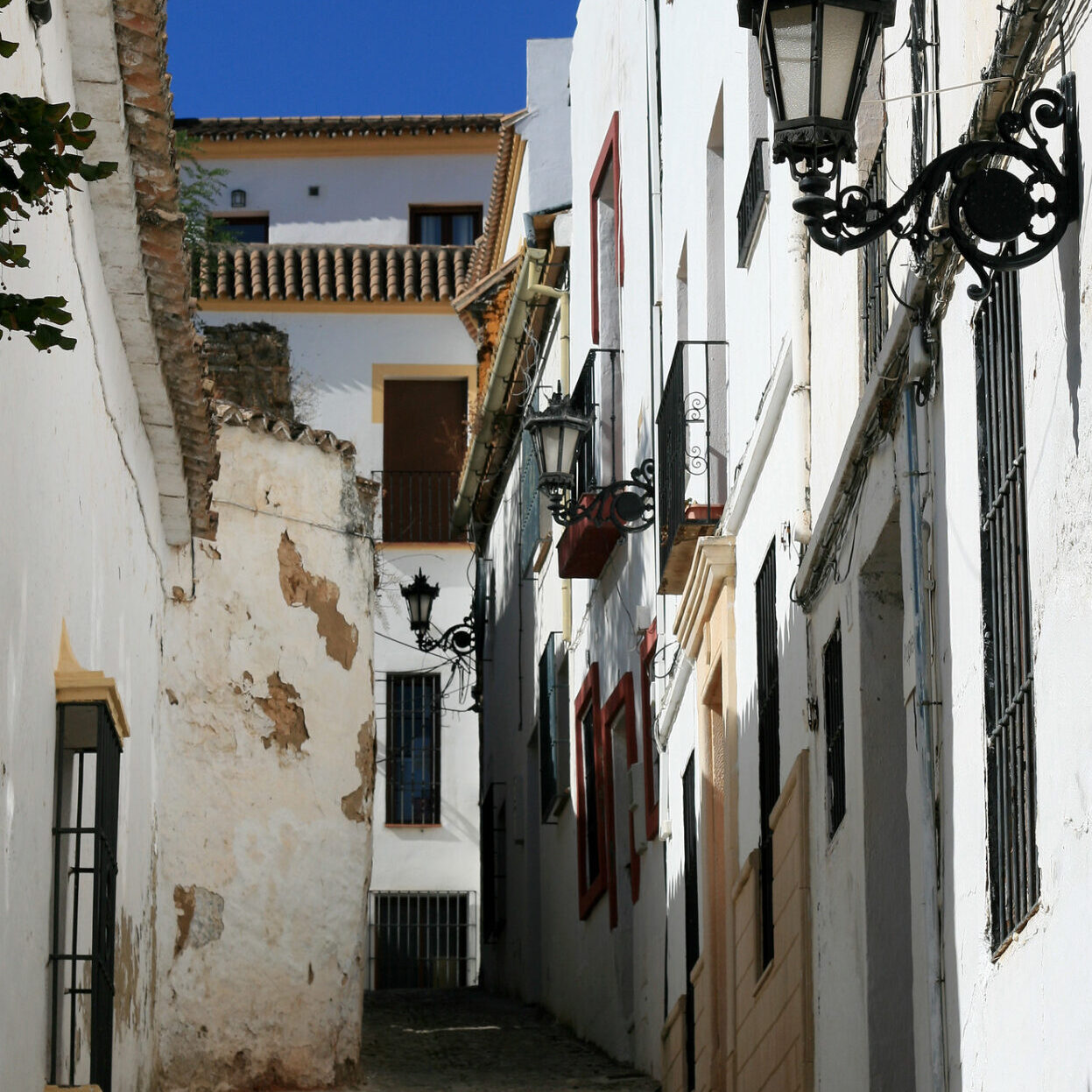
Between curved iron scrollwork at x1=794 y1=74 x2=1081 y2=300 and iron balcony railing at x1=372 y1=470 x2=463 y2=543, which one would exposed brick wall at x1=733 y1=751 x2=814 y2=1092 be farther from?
iron balcony railing at x1=372 y1=470 x2=463 y2=543

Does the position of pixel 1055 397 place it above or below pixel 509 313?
below

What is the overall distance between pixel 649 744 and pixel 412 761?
14.2m

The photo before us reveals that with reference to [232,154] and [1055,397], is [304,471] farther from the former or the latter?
[232,154]

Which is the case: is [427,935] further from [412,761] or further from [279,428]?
[279,428]

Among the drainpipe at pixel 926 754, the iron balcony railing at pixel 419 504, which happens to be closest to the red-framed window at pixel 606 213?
the drainpipe at pixel 926 754

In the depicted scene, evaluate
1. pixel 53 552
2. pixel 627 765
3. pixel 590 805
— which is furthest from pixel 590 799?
pixel 53 552

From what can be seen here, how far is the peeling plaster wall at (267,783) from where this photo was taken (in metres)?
13.4

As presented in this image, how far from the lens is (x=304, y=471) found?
47.7 feet

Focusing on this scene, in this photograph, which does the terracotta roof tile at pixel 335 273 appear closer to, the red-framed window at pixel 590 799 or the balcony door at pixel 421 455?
the balcony door at pixel 421 455

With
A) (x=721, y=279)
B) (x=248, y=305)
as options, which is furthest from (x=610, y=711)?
(x=248, y=305)

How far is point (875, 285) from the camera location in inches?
309

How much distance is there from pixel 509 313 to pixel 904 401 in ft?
44.7

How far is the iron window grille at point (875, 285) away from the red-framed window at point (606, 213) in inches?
309

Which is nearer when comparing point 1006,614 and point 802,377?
point 1006,614
